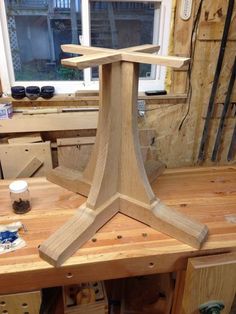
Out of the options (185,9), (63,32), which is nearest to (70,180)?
(63,32)

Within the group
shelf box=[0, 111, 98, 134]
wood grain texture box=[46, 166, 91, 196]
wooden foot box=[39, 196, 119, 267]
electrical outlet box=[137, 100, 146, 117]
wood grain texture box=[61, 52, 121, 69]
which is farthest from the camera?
electrical outlet box=[137, 100, 146, 117]

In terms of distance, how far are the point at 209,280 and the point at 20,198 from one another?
1.80 feet

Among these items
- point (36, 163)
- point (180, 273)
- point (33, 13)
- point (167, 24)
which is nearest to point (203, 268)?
point (180, 273)

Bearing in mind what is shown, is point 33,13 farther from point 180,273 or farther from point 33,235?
point 180,273

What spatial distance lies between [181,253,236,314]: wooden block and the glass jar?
471 mm

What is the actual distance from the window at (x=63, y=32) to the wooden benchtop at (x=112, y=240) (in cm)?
65

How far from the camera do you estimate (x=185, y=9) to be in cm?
118

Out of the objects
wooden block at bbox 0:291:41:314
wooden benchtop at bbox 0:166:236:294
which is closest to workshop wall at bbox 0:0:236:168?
wooden benchtop at bbox 0:166:236:294

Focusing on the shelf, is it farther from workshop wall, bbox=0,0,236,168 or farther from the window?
the window

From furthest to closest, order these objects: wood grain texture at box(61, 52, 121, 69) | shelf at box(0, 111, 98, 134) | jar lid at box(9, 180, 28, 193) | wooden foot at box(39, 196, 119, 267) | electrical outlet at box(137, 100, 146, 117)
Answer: electrical outlet at box(137, 100, 146, 117) → shelf at box(0, 111, 98, 134) → jar lid at box(9, 180, 28, 193) → wooden foot at box(39, 196, 119, 267) → wood grain texture at box(61, 52, 121, 69)

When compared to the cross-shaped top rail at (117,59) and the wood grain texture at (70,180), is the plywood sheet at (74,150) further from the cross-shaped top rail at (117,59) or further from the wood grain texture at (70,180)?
the cross-shaped top rail at (117,59)

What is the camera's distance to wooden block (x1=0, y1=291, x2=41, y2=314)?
0.63 meters

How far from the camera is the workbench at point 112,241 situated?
0.62m

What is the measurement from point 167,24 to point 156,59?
32.4 inches
